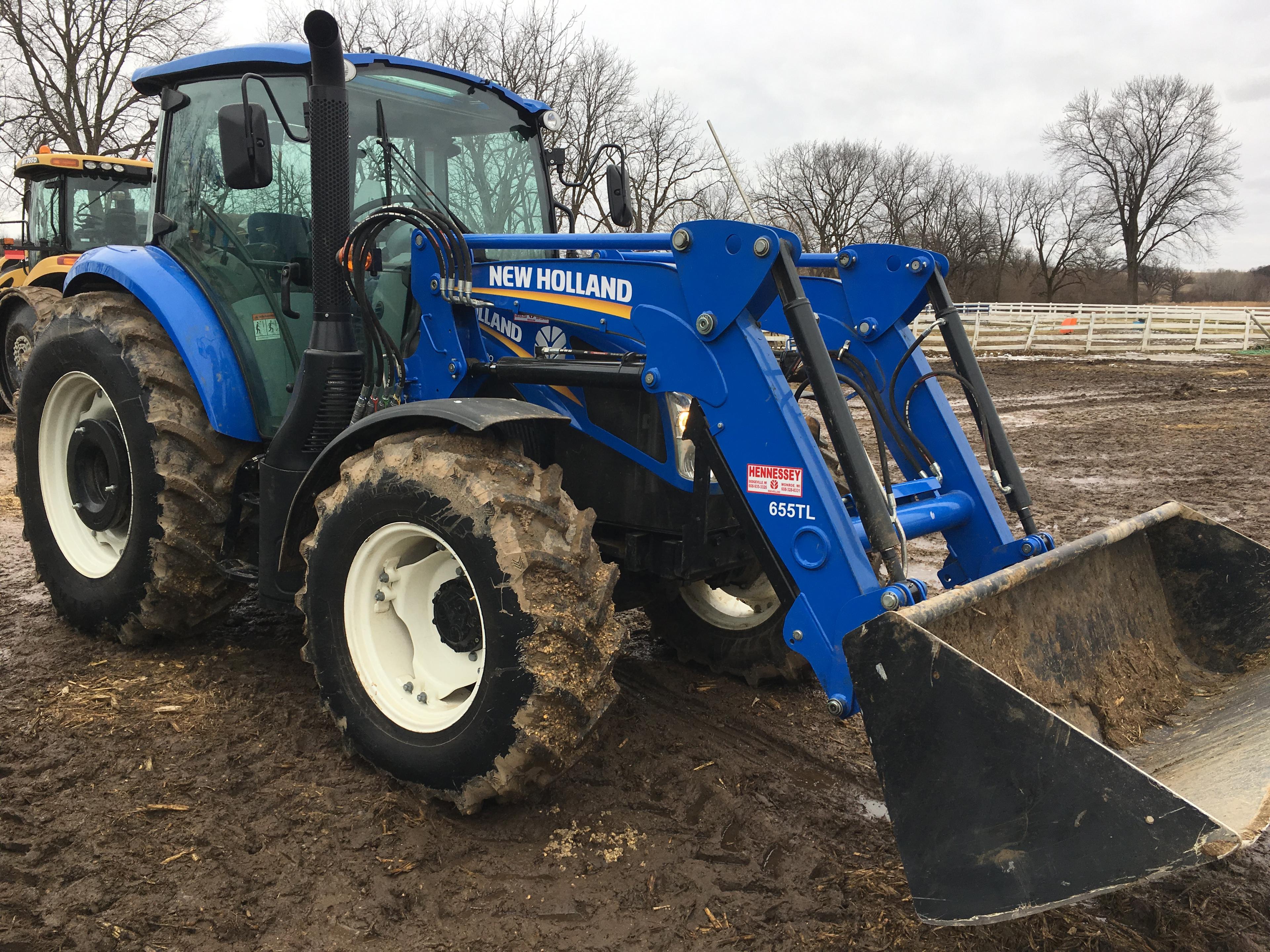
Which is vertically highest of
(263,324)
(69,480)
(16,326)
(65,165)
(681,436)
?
(65,165)

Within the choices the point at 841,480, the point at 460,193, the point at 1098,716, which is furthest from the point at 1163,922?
the point at 460,193

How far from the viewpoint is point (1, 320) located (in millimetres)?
11977

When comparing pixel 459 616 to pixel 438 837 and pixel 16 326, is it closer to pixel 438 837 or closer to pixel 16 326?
pixel 438 837

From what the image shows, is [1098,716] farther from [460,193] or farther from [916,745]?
[460,193]

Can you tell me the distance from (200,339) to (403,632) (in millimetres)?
1619

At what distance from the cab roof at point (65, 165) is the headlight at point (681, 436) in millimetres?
10741

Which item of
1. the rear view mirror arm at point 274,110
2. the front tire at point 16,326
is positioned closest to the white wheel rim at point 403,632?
the rear view mirror arm at point 274,110

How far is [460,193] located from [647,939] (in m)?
3.20

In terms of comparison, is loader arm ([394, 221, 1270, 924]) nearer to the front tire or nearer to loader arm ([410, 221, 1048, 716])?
loader arm ([410, 221, 1048, 716])

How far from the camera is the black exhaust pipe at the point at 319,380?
3.70 m

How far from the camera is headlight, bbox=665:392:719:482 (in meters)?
3.52

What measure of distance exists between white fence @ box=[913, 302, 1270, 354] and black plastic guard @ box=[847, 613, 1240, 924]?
81.3ft

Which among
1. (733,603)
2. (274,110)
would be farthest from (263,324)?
(733,603)

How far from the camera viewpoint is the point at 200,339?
4.06 m
